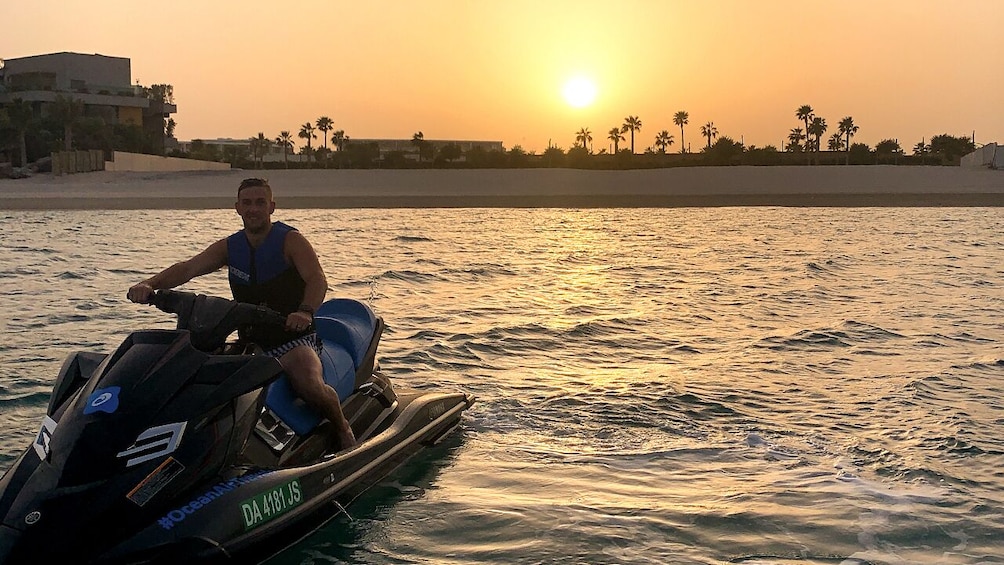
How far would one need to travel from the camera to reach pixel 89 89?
87375 mm

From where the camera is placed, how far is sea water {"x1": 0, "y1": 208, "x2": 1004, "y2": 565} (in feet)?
17.3

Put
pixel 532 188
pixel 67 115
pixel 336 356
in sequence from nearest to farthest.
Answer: pixel 336 356 < pixel 532 188 < pixel 67 115

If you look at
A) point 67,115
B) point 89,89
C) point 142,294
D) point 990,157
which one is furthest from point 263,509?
point 89,89

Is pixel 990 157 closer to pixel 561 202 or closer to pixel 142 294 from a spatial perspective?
pixel 561 202

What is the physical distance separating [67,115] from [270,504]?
76659 millimetres

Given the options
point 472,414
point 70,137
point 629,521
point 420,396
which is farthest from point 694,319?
point 70,137

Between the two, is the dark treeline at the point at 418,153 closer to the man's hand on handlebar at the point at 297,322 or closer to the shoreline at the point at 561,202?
the shoreline at the point at 561,202

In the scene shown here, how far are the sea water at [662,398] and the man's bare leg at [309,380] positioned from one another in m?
0.59

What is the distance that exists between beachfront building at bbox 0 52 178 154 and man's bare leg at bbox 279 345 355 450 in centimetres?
7954

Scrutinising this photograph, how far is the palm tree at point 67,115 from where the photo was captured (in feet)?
240

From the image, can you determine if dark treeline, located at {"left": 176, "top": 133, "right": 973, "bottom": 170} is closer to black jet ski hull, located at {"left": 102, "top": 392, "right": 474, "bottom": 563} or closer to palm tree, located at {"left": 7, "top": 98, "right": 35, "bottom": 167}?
palm tree, located at {"left": 7, "top": 98, "right": 35, "bottom": 167}

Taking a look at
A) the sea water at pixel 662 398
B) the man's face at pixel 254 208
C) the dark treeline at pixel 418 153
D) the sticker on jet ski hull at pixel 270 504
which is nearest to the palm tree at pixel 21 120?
the dark treeline at pixel 418 153

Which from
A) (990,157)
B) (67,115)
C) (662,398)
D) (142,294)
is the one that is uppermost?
(67,115)

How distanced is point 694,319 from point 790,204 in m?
39.6
